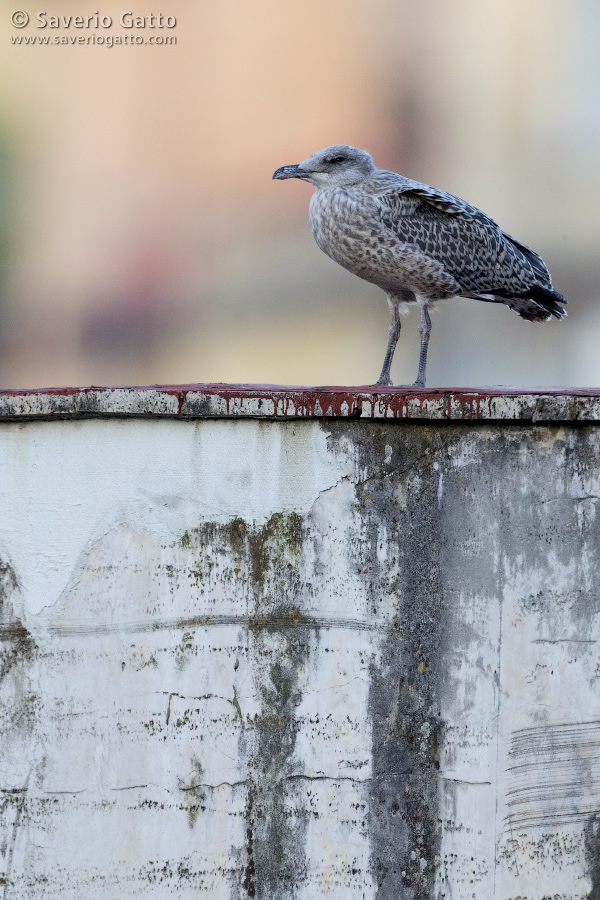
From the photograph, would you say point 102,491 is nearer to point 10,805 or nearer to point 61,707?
point 61,707

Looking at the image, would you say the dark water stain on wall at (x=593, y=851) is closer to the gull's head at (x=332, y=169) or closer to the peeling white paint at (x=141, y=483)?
the peeling white paint at (x=141, y=483)

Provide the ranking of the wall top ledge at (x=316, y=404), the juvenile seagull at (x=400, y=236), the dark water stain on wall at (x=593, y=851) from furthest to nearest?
1. the juvenile seagull at (x=400, y=236)
2. the dark water stain on wall at (x=593, y=851)
3. the wall top ledge at (x=316, y=404)

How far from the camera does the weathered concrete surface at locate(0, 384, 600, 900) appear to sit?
3.56 meters

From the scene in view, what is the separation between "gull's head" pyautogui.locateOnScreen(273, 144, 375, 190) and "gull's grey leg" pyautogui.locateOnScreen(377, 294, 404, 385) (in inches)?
26.5

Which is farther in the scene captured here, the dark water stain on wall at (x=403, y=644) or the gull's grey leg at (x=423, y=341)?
the gull's grey leg at (x=423, y=341)

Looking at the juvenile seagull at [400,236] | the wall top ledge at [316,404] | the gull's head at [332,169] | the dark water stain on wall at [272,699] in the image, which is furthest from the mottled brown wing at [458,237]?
the dark water stain on wall at [272,699]

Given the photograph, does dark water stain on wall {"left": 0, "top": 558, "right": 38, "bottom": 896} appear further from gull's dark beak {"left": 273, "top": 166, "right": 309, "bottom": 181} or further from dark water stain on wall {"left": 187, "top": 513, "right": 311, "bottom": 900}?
gull's dark beak {"left": 273, "top": 166, "right": 309, "bottom": 181}

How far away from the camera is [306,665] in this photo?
3.58 m

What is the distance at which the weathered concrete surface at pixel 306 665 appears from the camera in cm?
356

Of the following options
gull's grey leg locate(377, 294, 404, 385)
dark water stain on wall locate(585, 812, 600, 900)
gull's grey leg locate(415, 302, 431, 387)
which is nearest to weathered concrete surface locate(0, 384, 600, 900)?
dark water stain on wall locate(585, 812, 600, 900)

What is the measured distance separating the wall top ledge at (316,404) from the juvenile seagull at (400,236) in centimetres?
118

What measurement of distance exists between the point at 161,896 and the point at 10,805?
0.67m

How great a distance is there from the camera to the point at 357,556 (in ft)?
11.7

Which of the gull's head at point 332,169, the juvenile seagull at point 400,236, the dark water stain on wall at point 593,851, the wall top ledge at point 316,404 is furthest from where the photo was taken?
the gull's head at point 332,169
